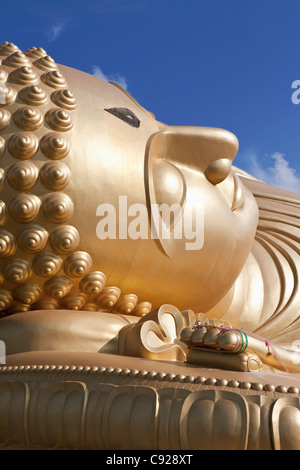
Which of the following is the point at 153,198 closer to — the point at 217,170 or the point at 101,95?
the point at 217,170

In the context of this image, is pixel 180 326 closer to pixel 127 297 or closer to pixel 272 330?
pixel 127 297

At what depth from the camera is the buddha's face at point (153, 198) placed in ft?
6.30

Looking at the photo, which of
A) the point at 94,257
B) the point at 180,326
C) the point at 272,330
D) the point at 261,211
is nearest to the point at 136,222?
the point at 94,257

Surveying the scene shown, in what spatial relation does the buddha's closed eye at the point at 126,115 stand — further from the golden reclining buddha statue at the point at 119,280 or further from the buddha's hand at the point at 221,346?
the buddha's hand at the point at 221,346

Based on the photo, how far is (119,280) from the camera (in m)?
1.98

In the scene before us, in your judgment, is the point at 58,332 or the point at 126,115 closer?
the point at 58,332

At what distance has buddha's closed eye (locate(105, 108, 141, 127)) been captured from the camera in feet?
6.79

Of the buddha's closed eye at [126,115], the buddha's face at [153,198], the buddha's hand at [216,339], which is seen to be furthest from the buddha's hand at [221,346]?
the buddha's closed eye at [126,115]

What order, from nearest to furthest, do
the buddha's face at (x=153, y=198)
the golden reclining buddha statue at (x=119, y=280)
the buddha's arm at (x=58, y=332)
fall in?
the golden reclining buddha statue at (x=119, y=280), the buddha's arm at (x=58, y=332), the buddha's face at (x=153, y=198)

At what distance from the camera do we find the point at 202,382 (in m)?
1.34

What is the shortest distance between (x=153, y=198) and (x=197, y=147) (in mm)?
318

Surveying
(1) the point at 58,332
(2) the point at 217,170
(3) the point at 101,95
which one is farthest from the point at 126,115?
(1) the point at 58,332

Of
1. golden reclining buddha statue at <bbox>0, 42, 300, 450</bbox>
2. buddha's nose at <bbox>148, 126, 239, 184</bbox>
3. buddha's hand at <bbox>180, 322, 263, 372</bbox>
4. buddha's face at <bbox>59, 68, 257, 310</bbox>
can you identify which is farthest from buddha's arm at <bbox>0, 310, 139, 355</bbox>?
buddha's nose at <bbox>148, 126, 239, 184</bbox>

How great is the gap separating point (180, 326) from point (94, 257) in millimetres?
389
